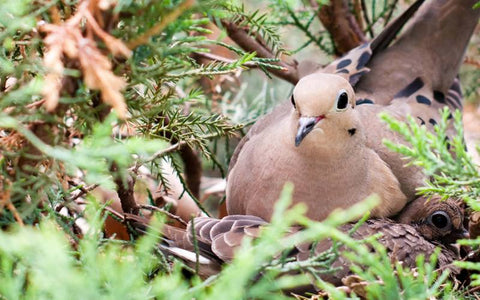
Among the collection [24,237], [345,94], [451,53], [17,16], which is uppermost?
[17,16]

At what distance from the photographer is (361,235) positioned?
1702mm

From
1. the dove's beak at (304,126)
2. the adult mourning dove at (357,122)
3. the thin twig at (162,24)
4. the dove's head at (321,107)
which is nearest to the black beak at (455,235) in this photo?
the adult mourning dove at (357,122)

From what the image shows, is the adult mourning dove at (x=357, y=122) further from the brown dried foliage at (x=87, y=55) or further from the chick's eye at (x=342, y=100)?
the brown dried foliage at (x=87, y=55)

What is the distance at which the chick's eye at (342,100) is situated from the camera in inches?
67.2

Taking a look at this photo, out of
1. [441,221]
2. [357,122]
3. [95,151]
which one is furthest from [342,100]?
[95,151]

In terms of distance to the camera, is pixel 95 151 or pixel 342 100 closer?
A: pixel 95 151

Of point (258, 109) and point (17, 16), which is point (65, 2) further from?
point (258, 109)

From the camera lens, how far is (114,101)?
0.99 meters

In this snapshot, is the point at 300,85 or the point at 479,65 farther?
the point at 479,65

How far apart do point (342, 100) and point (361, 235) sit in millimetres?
384

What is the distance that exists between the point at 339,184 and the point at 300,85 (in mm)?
342

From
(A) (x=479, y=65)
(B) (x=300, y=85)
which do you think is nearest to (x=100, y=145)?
(B) (x=300, y=85)

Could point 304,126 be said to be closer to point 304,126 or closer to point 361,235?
point 304,126

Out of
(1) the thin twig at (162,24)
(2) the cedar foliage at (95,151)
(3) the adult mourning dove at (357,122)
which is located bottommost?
(3) the adult mourning dove at (357,122)
